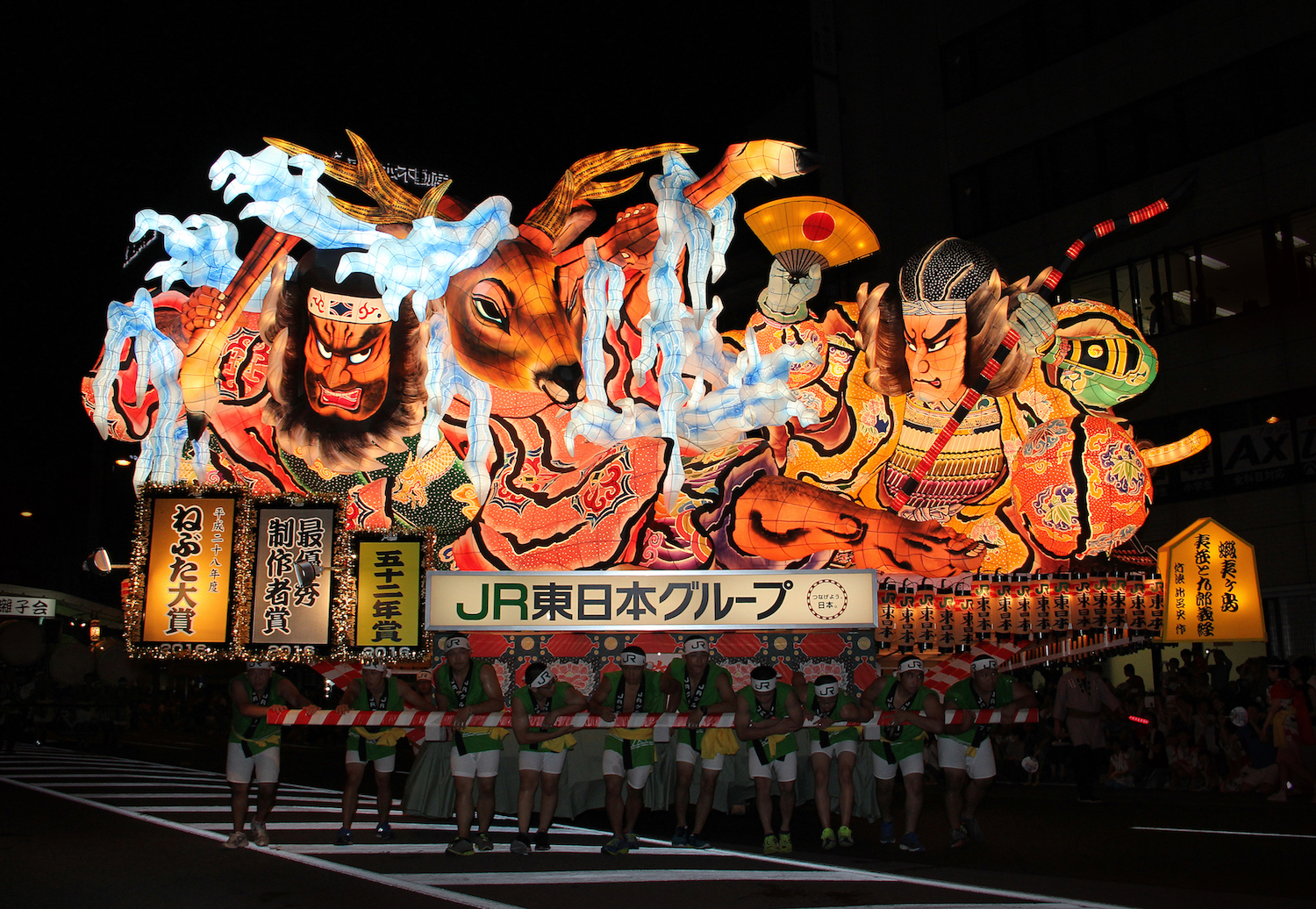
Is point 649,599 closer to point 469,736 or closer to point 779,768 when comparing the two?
point 779,768

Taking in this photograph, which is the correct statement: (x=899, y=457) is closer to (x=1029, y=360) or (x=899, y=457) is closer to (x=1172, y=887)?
(x=1029, y=360)

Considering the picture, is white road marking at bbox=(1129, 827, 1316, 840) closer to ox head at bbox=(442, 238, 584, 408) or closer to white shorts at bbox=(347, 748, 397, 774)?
white shorts at bbox=(347, 748, 397, 774)

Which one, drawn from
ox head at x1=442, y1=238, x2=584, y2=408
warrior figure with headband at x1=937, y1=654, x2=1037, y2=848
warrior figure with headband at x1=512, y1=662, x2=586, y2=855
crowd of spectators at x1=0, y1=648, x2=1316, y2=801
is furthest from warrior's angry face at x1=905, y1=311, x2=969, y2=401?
warrior figure with headband at x1=512, y1=662, x2=586, y2=855

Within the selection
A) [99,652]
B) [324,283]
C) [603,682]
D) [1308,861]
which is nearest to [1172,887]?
[1308,861]

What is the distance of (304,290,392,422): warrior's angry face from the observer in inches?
639

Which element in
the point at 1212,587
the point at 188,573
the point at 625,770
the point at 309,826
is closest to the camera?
the point at 625,770

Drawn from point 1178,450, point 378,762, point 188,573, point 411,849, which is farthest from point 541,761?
point 1178,450

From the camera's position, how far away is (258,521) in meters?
15.6

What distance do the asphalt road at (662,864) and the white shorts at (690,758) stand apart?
2.55 feet

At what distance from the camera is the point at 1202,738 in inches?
640

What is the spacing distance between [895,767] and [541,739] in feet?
12.5

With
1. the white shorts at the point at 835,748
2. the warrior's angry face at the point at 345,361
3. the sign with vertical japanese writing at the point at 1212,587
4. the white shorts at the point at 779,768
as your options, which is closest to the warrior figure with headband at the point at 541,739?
the white shorts at the point at 779,768

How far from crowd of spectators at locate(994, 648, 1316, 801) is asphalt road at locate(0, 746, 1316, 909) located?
97 centimetres

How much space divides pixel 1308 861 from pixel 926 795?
8.04m
